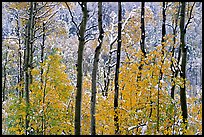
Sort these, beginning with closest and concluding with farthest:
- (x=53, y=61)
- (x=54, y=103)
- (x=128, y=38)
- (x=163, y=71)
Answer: (x=163, y=71)
(x=53, y=61)
(x=54, y=103)
(x=128, y=38)

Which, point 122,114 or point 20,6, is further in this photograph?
point 20,6

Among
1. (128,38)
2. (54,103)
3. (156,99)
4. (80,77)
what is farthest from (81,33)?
(128,38)

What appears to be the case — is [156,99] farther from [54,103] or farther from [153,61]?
[54,103]

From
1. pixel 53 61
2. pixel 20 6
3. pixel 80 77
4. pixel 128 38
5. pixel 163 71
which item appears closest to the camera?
pixel 80 77

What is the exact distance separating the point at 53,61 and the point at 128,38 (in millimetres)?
7715

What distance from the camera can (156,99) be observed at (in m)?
6.71

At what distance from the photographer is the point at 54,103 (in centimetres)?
925

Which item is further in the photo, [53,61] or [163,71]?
[53,61]

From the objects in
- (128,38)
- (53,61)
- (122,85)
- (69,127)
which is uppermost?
(128,38)

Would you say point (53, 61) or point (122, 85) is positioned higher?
point (53, 61)

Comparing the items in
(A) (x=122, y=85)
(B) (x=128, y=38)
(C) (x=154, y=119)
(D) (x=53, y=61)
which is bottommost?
(C) (x=154, y=119)

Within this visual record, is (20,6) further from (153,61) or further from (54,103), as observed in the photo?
(153,61)

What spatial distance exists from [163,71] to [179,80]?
13.9 inches

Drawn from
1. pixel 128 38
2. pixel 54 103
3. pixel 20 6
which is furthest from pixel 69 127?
pixel 128 38
